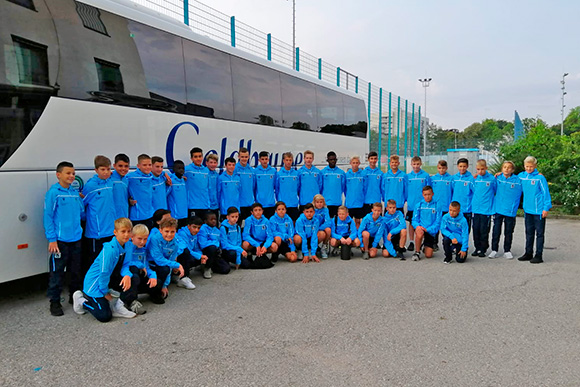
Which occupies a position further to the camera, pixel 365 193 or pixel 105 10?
pixel 365 193

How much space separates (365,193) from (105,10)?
5.42 metres

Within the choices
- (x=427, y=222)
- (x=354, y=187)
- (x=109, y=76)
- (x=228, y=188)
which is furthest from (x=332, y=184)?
(x=109, y=76)

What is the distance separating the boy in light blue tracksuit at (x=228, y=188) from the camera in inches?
280

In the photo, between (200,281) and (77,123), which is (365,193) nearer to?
(200,281)

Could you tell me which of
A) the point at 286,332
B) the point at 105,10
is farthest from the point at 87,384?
the point at 105,10

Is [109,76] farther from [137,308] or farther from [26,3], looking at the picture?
[137,308]

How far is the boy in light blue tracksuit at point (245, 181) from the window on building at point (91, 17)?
2.87 meters

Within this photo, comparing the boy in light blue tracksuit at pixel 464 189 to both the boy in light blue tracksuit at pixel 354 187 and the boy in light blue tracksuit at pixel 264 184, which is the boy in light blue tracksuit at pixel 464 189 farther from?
the boy in light blue tracksuit at pixel 264 184

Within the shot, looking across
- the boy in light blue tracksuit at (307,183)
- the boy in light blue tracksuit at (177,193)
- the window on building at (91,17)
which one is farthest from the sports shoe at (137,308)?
the boy in light blue tracksuit at (307,183)

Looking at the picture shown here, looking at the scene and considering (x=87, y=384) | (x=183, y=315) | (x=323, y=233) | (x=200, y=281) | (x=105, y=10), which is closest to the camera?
(x=87, y=384)

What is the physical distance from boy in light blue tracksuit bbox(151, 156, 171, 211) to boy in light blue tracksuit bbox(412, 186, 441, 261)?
4.21 m

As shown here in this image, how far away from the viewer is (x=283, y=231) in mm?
7191

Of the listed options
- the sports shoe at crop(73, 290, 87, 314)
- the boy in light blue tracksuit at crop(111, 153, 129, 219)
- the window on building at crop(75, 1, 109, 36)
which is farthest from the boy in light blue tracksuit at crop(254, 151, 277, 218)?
the sports shoe at crop(73, 290, 87, 314)

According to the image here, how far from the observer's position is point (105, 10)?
5352 mm
